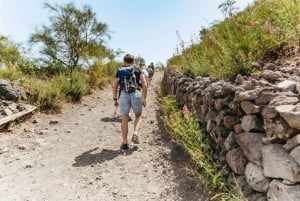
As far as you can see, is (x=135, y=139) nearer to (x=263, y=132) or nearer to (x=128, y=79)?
(x=128, y=79)

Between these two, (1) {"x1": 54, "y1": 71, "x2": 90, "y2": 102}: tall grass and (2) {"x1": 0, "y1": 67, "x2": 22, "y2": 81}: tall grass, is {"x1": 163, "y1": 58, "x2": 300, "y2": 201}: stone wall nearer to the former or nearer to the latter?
(1) {"x1": 54, "y1": 71, "x2": 90, "y2": 102}: tall grass

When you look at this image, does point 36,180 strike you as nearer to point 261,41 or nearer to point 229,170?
point 229,170

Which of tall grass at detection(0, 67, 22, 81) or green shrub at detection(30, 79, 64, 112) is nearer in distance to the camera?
green shrub at detection(30, 79, 64, 112)

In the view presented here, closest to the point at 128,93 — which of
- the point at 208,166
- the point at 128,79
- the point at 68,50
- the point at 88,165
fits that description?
the point at 128,79

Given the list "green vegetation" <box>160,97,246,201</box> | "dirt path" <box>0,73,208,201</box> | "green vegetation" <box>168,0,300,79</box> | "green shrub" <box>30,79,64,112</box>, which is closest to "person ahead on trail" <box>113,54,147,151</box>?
"dirt path" <box>0,73,208,201</box>

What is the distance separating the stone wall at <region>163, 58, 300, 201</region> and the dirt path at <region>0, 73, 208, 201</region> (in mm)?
837

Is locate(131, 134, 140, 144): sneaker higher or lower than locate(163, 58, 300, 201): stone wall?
lower

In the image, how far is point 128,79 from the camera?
6602 mm

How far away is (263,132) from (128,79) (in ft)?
12.6

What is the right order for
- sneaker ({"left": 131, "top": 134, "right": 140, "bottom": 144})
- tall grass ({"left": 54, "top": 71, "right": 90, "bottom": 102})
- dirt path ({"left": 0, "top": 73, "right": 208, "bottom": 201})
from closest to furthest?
dirt path ({"left": 0, "top": 73, "right": 208, "bottom": 201})
sneaker ({"left": 131, "top": 134, "right": 140, "bottom": 144})
tall grass ({"left": 54, "top": 71, "right": 90, "bottom": 102})

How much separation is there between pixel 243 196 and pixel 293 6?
9.47 feet

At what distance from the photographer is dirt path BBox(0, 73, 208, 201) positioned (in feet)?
15.4

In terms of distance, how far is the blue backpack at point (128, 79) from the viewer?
258 inches

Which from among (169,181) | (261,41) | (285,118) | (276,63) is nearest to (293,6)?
(261,41)
